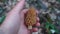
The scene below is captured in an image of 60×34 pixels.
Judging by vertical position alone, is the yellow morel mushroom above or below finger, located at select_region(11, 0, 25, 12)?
below

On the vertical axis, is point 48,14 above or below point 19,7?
below

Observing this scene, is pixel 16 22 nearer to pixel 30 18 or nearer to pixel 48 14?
pixel 30 18

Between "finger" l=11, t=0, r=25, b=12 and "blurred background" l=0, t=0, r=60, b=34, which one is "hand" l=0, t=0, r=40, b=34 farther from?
"blurred background" l=0, t=0, r=60, b=34

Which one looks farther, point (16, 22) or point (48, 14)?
point (48, 14)

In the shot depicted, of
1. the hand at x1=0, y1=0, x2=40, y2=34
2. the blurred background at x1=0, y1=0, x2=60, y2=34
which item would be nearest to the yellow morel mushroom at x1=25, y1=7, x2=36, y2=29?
the hand at x1=0, y1=0, x2=40, y2=34

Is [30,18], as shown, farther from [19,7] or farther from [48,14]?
[48,14]

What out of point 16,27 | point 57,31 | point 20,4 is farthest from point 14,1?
point 57,31

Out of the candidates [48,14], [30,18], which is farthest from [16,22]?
[48,14]

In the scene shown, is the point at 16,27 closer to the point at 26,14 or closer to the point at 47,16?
the point at 26,14

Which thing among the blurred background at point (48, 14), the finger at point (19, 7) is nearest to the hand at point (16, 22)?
the finger at point (19, 7)

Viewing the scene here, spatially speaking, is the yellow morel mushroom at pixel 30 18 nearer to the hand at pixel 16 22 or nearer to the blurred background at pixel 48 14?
the hand at pixel 16 22
